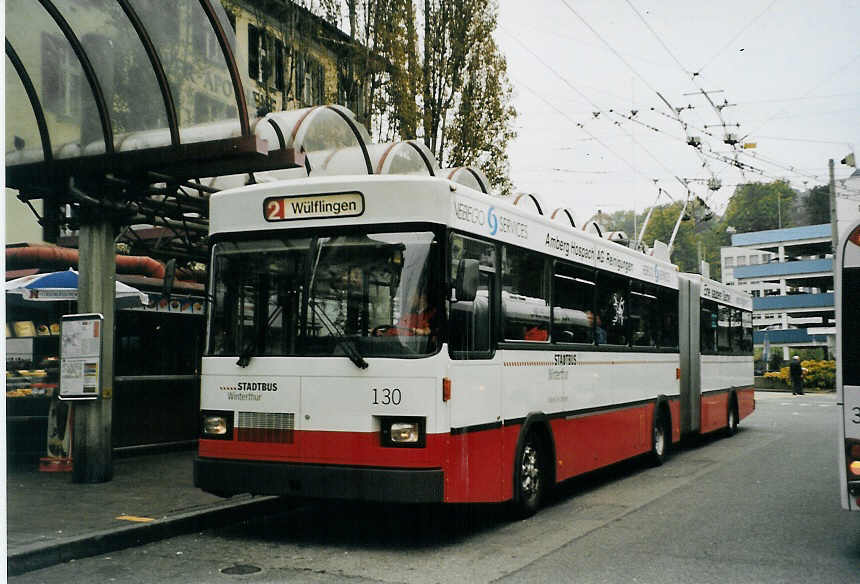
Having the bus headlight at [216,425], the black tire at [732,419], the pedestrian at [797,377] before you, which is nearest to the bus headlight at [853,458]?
the bus headlight at [216,425]

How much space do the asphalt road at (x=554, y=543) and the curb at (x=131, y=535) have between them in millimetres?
106

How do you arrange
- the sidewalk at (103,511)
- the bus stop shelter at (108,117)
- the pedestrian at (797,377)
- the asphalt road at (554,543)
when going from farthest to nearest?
the pedestrian at (797,377) < the bus stop shelter at (108,117) < the sidewalk at (103,511) < the asphalt road at (554,543)

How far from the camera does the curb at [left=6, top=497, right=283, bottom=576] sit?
7285 millimetres

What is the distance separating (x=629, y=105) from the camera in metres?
22.6

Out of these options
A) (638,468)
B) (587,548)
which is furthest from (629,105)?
(587,548)

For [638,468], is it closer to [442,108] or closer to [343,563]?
[343,563]

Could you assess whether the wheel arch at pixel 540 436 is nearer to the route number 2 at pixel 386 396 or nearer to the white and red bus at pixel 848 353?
the route number 2 at pixel 386 396

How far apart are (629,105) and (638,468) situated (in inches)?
433

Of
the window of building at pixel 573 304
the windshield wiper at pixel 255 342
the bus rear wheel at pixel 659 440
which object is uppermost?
the window of building at pixel 573 304

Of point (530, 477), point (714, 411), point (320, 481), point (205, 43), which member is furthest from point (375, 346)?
point (714, 411)

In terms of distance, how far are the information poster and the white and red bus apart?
793cm

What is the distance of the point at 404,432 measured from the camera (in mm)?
7859

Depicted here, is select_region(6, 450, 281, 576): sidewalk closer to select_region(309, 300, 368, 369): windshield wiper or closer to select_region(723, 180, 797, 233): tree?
select_region(309, 300, 368, 369): windshield wiper

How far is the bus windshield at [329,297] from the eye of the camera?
797 centimetres
